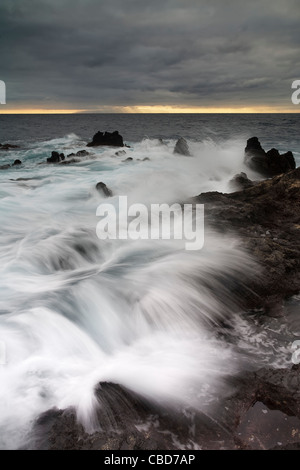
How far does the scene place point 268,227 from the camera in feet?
22.5

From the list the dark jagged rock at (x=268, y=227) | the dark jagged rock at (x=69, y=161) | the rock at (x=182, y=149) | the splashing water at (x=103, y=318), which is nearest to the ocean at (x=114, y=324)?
the splashing water at (x=103, y=318)

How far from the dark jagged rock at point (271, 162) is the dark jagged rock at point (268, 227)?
24.3 feet

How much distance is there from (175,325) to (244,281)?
55.0 inches

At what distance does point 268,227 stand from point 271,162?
31.4 ft

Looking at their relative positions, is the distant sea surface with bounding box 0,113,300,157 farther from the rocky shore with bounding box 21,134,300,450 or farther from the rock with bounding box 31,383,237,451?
the rock with bounding box 31,383,237,451

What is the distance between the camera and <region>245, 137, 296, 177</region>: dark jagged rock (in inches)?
588

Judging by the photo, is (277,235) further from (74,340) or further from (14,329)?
(14,329)

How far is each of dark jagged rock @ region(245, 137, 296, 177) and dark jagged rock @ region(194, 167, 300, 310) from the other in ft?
24.3

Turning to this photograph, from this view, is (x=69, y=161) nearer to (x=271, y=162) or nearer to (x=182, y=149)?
(x=182, y=149)

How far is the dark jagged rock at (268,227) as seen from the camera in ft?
16.1

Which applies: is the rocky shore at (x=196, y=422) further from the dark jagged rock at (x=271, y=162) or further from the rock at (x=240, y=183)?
the dark jagged rock at (x=271, y=162)

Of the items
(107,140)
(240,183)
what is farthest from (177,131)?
(240,183)

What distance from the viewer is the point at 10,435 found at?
2.81m

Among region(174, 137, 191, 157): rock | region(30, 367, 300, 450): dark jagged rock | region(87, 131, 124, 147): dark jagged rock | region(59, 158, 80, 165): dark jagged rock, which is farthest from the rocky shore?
region(87, 131, 124, 147): dark jagged rock
